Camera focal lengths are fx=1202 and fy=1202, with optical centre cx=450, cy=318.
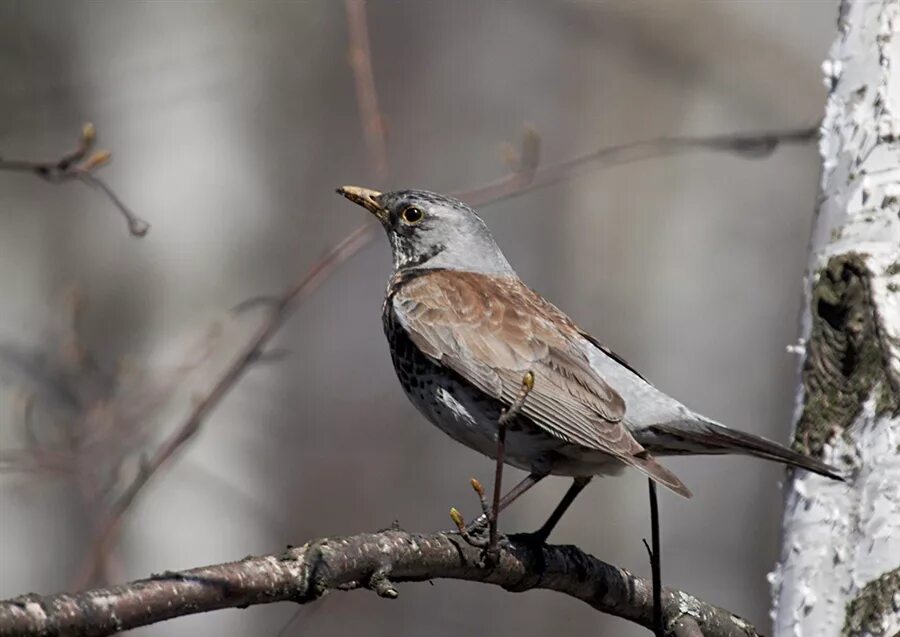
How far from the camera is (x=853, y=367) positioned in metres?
3.33

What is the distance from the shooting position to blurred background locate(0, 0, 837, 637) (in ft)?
22.6

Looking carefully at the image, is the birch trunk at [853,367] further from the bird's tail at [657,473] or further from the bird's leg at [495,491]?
the bird's leg at [495,491]

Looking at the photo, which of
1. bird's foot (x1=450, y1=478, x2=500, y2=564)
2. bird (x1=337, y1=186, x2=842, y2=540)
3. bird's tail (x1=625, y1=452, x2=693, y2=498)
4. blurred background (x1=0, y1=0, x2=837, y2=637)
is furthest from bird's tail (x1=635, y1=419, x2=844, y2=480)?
blurred background (x1=0, y1=0, x2=837, y2=637)

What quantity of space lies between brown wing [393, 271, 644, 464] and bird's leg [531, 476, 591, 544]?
0.26m

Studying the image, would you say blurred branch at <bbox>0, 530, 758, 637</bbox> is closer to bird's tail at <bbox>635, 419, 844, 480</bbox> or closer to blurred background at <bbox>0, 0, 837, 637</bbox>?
bird's tail at <bbox>635, 419, 844, 480</bbox>

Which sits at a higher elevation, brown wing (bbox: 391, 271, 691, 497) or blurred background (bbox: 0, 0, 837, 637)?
brown wing (bbox: 391, 271, 691, 497)

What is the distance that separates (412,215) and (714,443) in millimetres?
1663

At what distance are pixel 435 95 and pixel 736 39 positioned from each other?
2.83 meters

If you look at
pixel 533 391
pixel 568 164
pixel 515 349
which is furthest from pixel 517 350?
pixel 568 164

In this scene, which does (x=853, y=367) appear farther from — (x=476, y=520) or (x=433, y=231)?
(x=433, y=231)

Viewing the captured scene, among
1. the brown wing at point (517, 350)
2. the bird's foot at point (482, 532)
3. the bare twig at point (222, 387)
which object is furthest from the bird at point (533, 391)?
the bare twig at point (222, 387)

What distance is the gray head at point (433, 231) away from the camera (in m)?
4.57

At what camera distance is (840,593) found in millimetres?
3201

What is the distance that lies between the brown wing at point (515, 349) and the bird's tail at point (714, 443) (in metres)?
0.15
